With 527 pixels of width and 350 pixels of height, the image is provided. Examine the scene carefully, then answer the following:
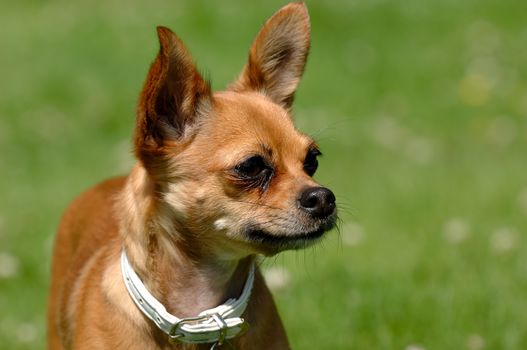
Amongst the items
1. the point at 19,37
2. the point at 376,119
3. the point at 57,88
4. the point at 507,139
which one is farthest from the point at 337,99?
the point at 19,37

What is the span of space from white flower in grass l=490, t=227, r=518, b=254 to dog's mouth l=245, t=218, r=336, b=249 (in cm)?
273

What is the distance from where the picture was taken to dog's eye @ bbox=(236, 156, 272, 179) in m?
3.68

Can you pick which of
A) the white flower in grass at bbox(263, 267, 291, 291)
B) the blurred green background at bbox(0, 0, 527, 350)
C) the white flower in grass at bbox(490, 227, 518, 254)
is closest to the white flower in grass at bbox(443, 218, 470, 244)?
the blurred green background at bbox(0, 0, 527, 350)

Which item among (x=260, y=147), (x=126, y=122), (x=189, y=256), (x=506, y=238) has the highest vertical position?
(x=260, y=147)

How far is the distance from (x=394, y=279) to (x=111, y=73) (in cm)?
591

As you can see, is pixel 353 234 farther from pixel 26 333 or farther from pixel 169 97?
pixel 169 97

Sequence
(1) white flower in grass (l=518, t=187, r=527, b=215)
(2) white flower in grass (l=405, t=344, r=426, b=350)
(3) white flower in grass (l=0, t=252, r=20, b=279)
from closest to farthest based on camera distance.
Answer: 1. (2) white flower in grass (l=405, t=344, r=426, b=350)
2. (3) white flower in grass (l=0, t=252, r=20, b=279)
3. (1) white flower in grass (l=518, t=187, r=527, b=215)

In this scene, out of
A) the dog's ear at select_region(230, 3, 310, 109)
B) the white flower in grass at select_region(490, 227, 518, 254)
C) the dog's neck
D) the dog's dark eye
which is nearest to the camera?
the dog's neck

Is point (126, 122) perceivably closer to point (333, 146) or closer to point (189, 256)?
point (333, 146)

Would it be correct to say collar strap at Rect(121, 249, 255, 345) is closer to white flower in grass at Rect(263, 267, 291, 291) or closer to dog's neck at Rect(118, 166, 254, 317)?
dog's neck at Rect(118, 166, 254, 317)

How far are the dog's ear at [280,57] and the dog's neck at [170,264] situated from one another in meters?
0.76

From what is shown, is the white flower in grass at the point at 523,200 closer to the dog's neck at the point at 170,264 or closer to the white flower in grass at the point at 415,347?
the white flower in grass at the point at 415,347

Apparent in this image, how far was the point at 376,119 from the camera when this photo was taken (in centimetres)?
1004

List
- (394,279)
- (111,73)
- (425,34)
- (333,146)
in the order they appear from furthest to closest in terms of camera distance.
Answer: (425,34)
(111,73)
(333,146)
(394,279)
